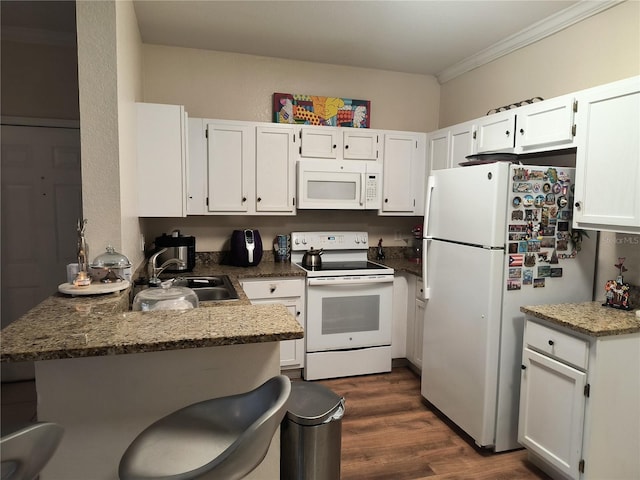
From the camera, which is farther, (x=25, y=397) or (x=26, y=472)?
(x=25, y=397)

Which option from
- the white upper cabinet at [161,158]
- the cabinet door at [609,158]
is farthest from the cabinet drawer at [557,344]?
the white upper cabinet at [161,158]

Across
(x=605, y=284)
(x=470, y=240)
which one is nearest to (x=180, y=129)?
(x=470, y=240)

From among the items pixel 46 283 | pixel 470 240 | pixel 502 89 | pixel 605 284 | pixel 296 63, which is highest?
pixel 296 63

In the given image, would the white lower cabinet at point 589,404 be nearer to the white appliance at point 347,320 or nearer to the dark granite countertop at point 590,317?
the dark granite countertop at point 590,317

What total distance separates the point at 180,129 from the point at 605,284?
9.33 ft

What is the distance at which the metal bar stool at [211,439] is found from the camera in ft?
2.93

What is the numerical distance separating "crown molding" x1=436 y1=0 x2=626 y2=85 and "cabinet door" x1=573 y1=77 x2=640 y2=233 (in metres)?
0.75

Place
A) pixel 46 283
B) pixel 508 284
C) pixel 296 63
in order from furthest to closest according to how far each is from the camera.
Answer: pixel 296 63
pixel 46 283
pixel 508 284

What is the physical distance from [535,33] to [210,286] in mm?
2914

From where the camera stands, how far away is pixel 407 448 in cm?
240

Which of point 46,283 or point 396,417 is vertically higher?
point 46,283

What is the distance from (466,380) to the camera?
247 centimetres

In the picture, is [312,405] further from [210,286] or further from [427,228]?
[427,228]

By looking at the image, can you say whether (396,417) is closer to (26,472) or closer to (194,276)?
(194,276)
